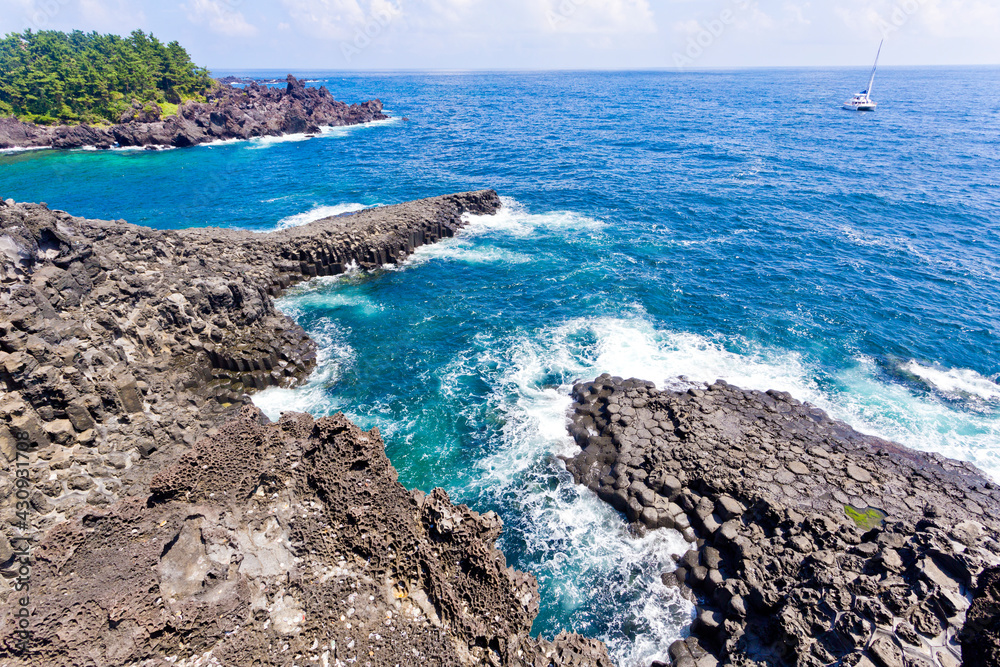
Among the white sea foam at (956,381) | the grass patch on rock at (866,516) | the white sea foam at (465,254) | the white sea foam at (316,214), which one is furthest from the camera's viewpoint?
the white sea foam at (316,214)

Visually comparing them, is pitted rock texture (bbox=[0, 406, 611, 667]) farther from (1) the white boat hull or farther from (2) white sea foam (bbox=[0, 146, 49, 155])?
(1) the white boat hull

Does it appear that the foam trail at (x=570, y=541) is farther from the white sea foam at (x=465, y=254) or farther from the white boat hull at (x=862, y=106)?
the white boat hull at (x=862, y=106)

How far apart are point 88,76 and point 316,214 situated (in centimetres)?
10225

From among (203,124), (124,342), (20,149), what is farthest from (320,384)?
(20,149)

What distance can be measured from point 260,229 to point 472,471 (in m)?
44.1

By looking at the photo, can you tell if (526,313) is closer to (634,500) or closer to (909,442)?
(634,500)

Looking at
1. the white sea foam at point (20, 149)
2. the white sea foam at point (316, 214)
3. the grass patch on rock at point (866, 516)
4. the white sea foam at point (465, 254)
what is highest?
the white sea foam at point (20, 149)

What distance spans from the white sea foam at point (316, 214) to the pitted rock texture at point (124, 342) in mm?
11729

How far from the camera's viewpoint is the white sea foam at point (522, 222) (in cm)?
5694

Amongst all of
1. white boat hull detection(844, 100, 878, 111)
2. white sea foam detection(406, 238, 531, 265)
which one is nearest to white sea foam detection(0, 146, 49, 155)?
white sea foam detection(406, 238, 531, 265)

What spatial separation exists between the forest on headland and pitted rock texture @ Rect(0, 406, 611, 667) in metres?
138

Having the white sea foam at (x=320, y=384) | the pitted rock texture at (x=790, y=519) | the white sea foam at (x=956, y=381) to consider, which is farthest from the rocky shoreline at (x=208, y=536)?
the white sea foam at (x=956, y=381)

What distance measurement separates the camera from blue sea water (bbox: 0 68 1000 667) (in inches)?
973

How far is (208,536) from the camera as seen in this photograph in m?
13.0
